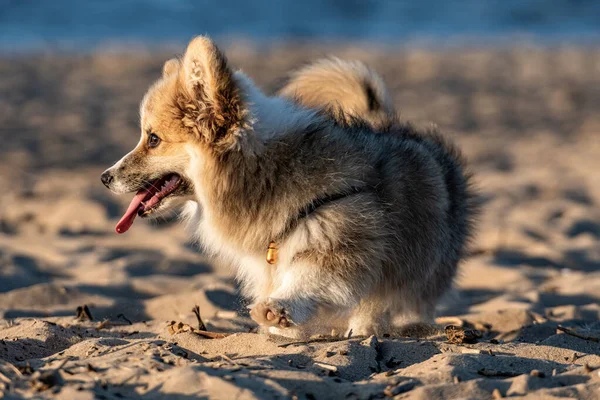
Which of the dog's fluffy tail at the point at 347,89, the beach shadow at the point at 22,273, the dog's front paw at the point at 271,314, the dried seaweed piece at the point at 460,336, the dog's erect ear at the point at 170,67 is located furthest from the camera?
the beach shadow at the point at 22,273

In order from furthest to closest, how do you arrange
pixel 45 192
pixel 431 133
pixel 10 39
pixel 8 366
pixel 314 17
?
pixel 314 17 < pixel 10 39 < pixel 45 192 < pixel 431 133 < pixel 8 366

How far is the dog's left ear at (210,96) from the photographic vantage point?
3.82 meters

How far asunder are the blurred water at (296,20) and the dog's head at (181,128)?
1745 cm

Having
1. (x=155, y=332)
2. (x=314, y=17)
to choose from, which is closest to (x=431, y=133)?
(x=155, y=332)

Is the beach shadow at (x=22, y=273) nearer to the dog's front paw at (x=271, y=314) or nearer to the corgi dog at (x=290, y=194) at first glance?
the corgi dog at (x=290, y=194)

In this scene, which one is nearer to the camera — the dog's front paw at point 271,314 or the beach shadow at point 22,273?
the dog's front paw at point 271,314

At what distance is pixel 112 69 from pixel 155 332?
12.5 metres

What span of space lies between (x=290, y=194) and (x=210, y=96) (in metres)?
0.58

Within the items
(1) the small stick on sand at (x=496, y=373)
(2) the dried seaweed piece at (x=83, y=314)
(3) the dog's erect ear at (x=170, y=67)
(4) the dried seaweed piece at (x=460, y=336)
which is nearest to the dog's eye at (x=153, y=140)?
(3) the dog's erect ear at (x=170, y=67)

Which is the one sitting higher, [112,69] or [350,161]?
[112,69]

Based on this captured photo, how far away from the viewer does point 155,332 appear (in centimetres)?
433

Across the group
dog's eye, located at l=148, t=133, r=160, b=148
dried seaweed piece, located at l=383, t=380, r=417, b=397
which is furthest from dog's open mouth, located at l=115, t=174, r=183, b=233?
dried seaweed piece, located at l=383, t=380, r=417, b=397

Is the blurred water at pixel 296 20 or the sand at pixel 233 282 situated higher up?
the blurred water at pixel 296 20

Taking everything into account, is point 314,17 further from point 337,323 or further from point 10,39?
point 337,323
